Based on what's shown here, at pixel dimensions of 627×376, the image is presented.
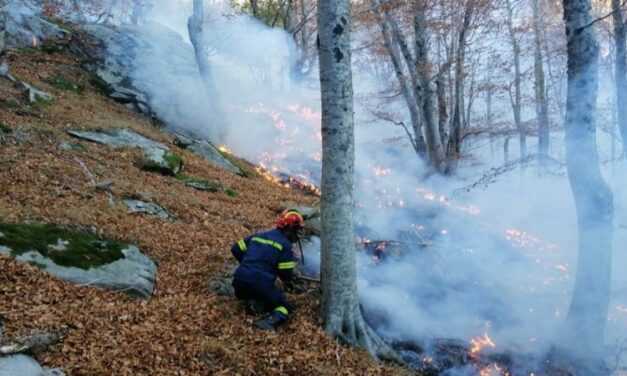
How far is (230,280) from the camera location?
5.95 metres

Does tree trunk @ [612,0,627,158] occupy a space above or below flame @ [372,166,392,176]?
above

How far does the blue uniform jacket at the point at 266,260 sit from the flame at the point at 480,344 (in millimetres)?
3082

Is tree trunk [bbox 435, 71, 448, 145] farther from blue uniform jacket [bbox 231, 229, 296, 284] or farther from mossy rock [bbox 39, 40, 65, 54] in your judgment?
mossy rock [bbox 39, 40, 65, 54]

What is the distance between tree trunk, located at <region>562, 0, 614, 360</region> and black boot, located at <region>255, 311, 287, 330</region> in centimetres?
444

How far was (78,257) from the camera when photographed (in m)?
5.14

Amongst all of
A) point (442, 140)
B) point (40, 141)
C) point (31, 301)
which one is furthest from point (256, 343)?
point (442, 140)

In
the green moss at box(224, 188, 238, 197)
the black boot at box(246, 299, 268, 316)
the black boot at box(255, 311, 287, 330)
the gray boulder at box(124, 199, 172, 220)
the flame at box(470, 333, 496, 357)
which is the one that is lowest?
the flame at box(470, 333, 496, 357)

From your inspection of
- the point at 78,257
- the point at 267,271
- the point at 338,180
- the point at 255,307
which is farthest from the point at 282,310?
the point at 78,257

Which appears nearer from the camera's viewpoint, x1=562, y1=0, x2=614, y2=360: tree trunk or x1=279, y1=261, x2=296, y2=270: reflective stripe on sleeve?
x1=279, y1=261, x2=296, y2=270: reflective stripe on sleeve

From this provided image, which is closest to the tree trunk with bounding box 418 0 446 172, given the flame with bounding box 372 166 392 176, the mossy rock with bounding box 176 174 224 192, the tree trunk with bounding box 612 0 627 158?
the flame with bounding box 372 166 392 176

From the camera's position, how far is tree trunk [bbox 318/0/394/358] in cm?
522

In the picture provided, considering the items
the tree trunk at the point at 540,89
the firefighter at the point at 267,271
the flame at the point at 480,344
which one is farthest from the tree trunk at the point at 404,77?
the firefighter at the point at 267,271

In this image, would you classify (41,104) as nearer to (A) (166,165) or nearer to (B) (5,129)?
(B) (5,129)

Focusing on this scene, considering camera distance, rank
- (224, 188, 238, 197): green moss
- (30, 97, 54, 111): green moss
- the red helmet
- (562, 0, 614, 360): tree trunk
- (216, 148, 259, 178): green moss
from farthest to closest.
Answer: (216, 148, 259, 178): green moss, (30, 97, 54, 111): green moss, (224, 188, 238, 197): green moss, (562, 0, 614, 360): tree trunk, the red helmet
